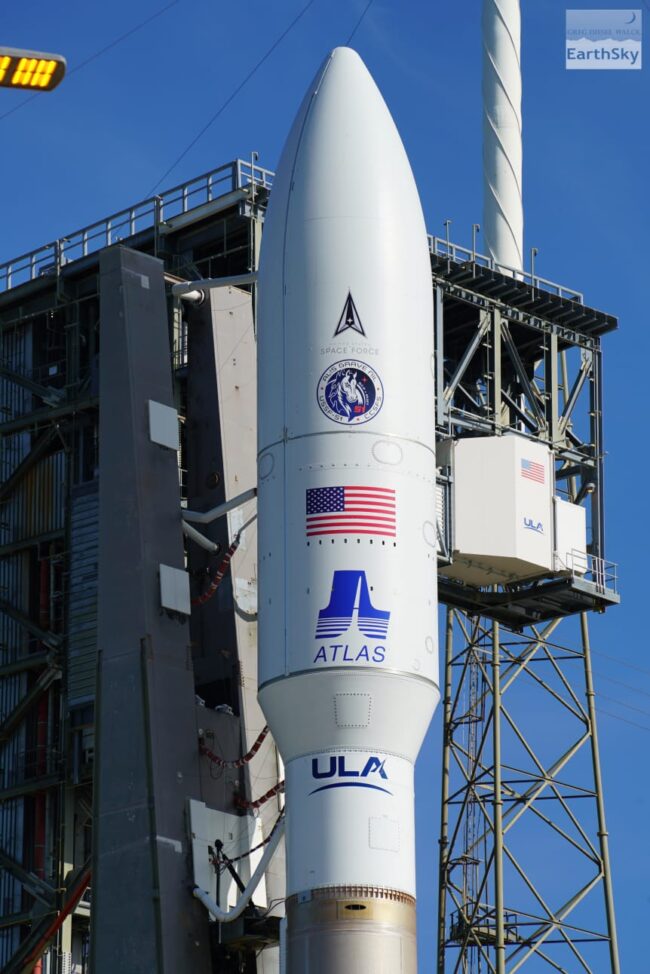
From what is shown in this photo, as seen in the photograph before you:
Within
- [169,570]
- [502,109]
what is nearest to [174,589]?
[169,570]

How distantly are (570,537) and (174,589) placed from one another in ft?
43.5

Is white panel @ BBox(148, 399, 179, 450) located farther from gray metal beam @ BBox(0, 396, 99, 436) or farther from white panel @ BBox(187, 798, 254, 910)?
white panel @ BBox(187, 798, 254, 910)

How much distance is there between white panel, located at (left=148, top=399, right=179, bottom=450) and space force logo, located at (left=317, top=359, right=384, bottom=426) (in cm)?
497

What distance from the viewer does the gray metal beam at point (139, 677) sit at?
129 feet

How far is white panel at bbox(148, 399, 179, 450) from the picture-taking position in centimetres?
4259

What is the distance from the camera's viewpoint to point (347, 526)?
37625 millimetres

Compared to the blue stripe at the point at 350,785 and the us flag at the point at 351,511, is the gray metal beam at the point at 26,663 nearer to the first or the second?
the us flag at the point at 351,511

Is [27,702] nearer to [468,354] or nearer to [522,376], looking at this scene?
[468,354]

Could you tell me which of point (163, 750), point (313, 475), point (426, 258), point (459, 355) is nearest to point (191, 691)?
point (163, 750)

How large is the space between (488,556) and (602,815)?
480 inches

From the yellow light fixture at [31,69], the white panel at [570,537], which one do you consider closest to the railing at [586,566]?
the white panel at [570,537]

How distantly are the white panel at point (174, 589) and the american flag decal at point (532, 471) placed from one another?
1133 centimetres

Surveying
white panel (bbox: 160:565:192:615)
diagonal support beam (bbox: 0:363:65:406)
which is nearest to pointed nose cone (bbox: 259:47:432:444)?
white panel (bbox: 160:565:192:615)

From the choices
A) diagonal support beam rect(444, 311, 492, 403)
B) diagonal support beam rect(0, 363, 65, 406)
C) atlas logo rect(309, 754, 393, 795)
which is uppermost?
diagonal support beam rect(444, 311, 492, 403)
